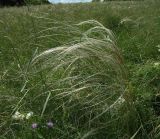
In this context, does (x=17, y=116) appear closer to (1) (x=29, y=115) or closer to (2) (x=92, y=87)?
(1) (x=29, y=115)

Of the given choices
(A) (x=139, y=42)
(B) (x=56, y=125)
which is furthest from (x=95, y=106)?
(A) (x=139, y=42)

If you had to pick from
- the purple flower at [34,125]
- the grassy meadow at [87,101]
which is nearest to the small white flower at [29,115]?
the grassy meadow at [87,101]

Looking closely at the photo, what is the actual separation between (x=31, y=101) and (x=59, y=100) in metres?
0.22

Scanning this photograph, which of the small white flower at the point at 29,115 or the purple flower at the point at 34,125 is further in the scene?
the small white flower at the point at 29,115

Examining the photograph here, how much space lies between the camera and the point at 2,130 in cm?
416

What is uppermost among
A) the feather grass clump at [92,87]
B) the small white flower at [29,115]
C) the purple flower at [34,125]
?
the feather grass clump at [92,87]

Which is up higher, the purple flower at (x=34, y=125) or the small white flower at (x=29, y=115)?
the small white flower at (x=29, y=115)

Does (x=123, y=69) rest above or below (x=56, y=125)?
above

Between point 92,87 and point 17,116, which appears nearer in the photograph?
point 17,116

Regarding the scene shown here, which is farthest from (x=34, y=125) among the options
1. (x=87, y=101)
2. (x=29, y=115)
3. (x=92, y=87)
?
(x=92, y=87)

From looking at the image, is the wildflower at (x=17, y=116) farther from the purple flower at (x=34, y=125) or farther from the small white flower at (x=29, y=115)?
the purple flower at (x=34, y=125)

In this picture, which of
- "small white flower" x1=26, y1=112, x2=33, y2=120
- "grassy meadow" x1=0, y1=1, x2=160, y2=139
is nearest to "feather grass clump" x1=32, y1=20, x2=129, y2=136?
"grassy meadow" x1=0, y1=1, x2=160, y2=139

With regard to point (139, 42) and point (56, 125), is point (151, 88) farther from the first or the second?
point (139, 42)

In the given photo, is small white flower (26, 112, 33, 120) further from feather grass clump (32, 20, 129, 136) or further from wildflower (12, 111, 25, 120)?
feather grass clump (32, 20, 129, 136)
